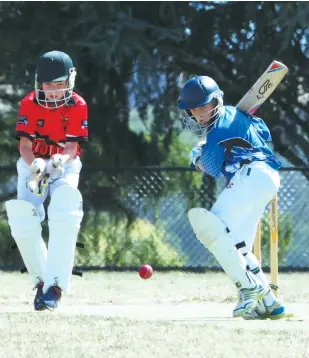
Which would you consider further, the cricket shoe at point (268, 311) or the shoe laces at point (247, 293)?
the cricket shoe at point (268, 311)

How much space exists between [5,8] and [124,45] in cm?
172

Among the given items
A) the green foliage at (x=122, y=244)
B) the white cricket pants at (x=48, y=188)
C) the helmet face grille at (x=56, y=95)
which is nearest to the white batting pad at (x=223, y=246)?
the white cricket pants at (x=48, y=188)

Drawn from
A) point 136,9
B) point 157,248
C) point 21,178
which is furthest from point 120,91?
point 21,178

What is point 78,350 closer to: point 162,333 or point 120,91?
point 162,333

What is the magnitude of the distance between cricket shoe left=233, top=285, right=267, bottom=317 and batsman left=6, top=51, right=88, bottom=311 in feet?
4.03

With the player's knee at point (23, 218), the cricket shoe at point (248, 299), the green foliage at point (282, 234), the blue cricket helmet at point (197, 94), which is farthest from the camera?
the green foliage at point (282, 234)

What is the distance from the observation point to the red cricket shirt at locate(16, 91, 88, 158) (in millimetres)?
7048

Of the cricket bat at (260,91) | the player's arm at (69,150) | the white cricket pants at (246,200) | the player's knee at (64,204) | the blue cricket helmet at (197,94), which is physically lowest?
the player's knee at (64,204)

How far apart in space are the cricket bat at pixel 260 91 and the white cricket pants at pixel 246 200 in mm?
636

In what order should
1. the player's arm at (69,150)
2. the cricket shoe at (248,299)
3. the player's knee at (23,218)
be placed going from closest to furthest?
the cricket shoe at (248,299) < the player's knee at (23,218) < the player's arm at (69,150)

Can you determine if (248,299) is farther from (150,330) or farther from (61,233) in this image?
(61,233)

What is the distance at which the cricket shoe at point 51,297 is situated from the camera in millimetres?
6715

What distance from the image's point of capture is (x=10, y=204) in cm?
690

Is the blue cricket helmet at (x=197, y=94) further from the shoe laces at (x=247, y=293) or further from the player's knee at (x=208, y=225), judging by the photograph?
the shoe laces at (x=247, y=293)
